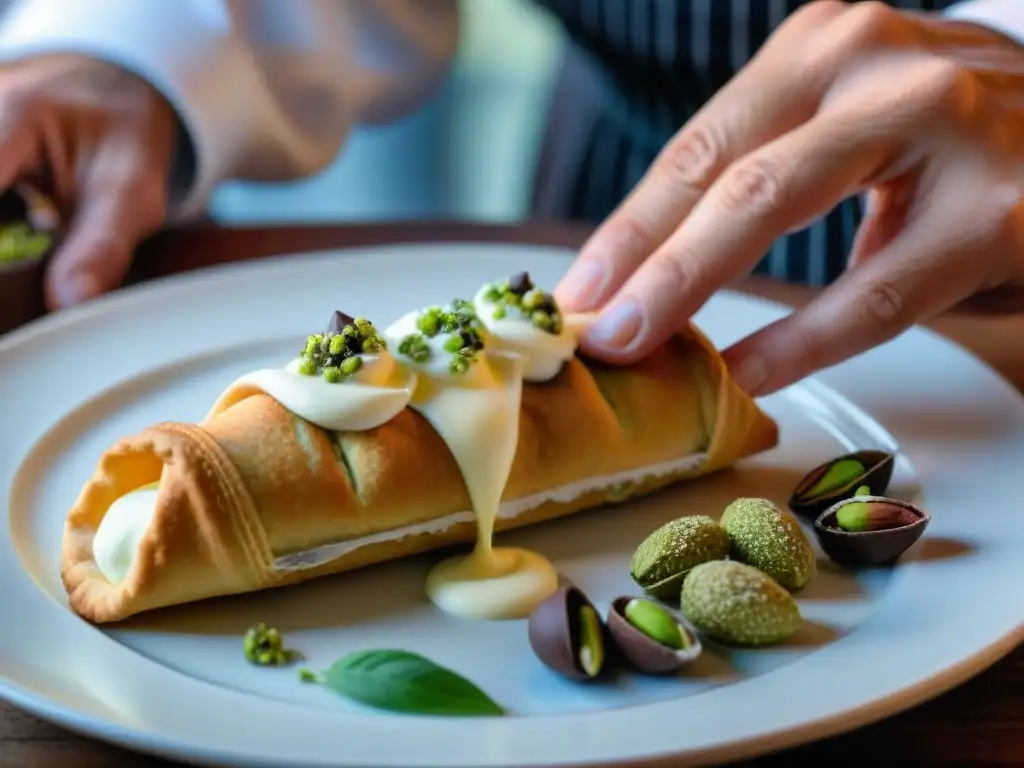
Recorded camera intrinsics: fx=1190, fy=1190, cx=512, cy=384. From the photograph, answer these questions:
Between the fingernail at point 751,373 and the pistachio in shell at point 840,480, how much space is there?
159mm

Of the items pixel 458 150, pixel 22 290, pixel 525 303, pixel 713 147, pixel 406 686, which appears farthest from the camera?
pixel 458 150

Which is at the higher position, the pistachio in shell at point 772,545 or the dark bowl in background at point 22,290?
the pistachio in shell at point 772,545

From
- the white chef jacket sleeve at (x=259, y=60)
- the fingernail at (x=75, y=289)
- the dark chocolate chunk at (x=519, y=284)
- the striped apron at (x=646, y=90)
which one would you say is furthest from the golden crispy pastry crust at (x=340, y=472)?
the white chef jacket sleeve at (x=259, y=60)

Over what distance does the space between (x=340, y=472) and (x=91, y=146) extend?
1197mm

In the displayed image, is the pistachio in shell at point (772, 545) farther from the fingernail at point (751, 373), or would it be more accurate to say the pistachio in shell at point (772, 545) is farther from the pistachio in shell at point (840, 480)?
the fingernail at point (751, 373)

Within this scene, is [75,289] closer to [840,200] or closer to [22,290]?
[22,290]

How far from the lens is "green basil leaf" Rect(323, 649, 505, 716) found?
955 millimetres

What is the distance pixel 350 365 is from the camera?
46.3 inches

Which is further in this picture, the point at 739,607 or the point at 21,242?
the point at 21,242

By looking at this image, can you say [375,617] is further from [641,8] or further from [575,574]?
[641,8]

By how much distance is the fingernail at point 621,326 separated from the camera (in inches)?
53.7

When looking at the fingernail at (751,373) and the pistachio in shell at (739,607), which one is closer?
the pistachio in shell at (739,607)

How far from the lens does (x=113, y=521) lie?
3.78ft

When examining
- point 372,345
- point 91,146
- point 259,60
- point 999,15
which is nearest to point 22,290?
point 91,146
